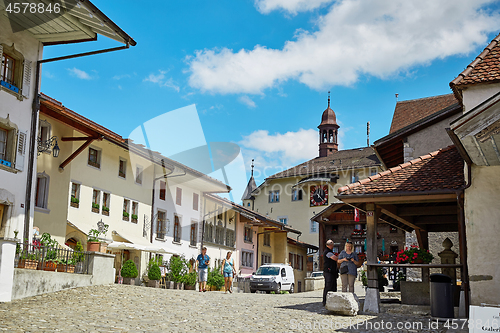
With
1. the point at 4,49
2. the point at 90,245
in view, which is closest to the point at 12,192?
the point at 90,245

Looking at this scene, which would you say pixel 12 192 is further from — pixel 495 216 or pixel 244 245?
pixel 244 245

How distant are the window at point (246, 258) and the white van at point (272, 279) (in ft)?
34.5

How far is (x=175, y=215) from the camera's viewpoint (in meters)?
32.3

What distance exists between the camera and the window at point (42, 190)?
2156 centimetres

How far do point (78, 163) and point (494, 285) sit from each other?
18.0m

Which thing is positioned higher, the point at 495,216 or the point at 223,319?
the point at 495,216

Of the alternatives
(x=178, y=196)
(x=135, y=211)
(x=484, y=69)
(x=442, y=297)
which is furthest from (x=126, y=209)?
(x=484, y=69)

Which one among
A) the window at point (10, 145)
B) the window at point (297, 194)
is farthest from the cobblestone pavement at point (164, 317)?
the window at point (297, 194)

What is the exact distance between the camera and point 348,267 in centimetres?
1291

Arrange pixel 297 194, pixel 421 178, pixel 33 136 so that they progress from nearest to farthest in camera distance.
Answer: pixel 421 178
pixel 33 136
pixel 297 194

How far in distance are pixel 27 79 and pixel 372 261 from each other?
43.4 feet

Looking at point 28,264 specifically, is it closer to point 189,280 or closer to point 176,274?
point 176,274

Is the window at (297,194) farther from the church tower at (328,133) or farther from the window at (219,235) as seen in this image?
the window at (219,235)

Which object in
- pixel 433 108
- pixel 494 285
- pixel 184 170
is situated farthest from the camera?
pixel 184 170
